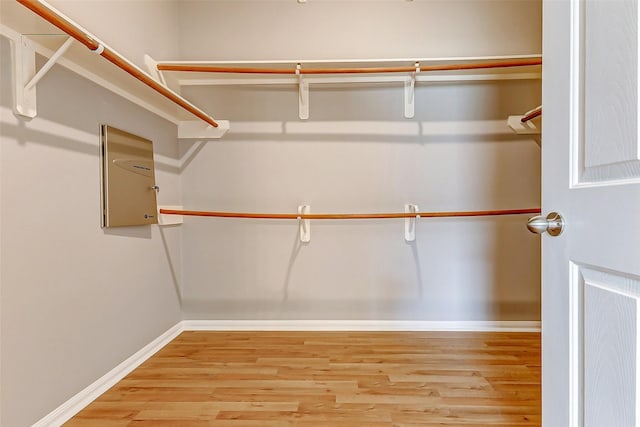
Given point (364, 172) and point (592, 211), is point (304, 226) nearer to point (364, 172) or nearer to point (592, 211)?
point (364, 172)

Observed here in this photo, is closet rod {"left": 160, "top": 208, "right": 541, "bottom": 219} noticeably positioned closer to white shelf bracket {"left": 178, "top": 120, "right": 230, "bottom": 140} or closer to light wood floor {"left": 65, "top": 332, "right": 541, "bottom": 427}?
white shelf bracket {"left": 178, "top": 120, "right": 230, "bottom": 140}

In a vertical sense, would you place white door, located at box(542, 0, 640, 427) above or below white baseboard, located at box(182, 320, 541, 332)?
above

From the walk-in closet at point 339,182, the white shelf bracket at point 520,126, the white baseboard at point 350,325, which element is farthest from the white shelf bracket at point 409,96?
the white baseboard at point 350,325

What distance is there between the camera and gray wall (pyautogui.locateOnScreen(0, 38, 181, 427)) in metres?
1.16

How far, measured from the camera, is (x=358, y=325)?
93.7 inches

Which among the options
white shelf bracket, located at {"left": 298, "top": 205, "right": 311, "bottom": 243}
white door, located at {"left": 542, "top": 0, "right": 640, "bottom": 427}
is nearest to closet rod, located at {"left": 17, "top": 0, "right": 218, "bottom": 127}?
white shelf bracket, located at {"left": 298, "top": 205, "right": 311, "bottom": 243}

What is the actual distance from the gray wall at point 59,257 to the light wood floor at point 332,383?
0.22 m

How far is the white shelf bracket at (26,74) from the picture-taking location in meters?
1.18

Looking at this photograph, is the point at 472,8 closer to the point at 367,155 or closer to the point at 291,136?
the point at 367,155

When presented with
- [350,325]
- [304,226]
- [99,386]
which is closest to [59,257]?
[99,386]

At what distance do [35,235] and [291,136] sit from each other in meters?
1.48

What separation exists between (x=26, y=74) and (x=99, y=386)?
123cm

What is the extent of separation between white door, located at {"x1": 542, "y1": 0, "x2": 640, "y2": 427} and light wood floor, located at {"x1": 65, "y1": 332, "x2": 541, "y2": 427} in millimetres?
806

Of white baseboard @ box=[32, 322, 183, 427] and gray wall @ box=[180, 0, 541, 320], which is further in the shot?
gray wall @ box=[180, 0, 541, 320]
